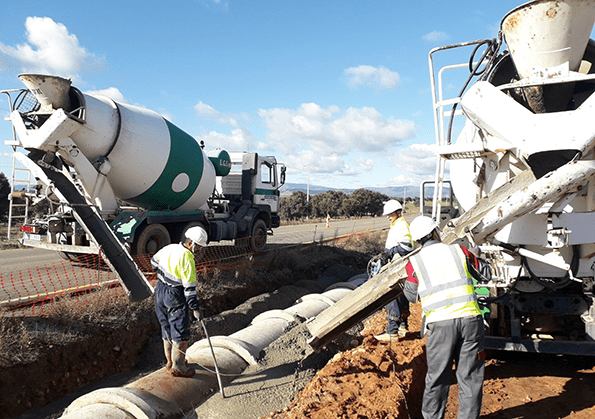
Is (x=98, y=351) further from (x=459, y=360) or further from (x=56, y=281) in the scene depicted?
(x=459, y=360)

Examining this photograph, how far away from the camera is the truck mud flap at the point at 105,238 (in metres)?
7.30

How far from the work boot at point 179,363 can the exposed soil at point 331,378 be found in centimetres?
42

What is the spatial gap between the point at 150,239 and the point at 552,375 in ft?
24.3

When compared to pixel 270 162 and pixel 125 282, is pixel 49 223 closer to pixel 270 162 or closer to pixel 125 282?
pixel 125 282

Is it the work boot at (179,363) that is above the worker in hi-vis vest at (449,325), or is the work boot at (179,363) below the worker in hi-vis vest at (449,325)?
below

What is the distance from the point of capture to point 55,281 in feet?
27.8

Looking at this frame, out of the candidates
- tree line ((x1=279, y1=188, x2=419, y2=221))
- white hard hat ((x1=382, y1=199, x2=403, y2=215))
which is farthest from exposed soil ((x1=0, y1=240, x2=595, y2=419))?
tree line ((x1=279, y1=188, x2=419, y2=221))

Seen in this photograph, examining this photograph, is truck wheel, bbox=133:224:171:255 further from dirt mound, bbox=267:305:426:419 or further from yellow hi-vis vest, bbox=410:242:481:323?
yellow hi-vis vest, bbox=410:242:481:323

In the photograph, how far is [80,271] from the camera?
9.53 meters

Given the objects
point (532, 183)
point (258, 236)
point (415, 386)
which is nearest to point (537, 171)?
point (532, 183)

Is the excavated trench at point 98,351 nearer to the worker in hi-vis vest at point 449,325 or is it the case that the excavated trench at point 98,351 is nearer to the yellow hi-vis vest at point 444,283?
the worker in hi-vis vest at point 449,325

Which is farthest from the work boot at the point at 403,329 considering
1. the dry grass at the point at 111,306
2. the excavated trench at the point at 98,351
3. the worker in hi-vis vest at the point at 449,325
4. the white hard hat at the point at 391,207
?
the dry grass at the point at 111,306

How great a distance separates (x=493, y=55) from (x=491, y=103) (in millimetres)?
990

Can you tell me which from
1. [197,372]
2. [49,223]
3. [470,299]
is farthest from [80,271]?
[470,299]
